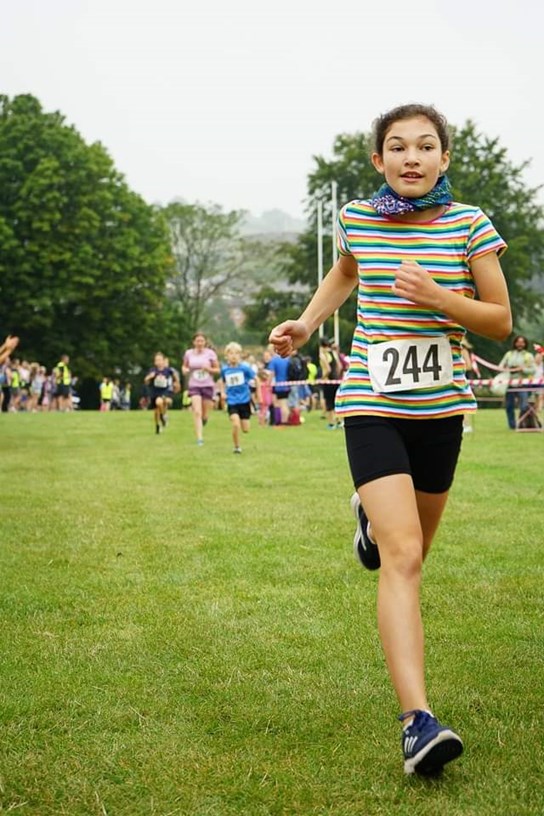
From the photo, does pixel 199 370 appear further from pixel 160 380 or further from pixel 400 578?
pixel 400 578

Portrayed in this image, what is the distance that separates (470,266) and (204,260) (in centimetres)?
7437

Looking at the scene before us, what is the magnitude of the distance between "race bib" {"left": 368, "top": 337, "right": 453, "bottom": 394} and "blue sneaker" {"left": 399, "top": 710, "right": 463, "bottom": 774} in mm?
1091

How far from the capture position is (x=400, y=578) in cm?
392

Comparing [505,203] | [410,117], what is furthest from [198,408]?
[505,203]

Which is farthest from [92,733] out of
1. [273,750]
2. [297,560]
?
[297,560]

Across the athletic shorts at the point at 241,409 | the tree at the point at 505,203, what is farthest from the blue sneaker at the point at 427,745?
the tree at the point at 505,203

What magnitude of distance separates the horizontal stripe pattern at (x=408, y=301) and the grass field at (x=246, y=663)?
1.16m

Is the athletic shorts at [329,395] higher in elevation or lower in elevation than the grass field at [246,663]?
higher

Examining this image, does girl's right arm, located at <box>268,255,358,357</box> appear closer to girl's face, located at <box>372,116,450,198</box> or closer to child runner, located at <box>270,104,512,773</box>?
child runner, located at <box>270,104,512,773</box>

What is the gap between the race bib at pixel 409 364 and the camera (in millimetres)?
4043

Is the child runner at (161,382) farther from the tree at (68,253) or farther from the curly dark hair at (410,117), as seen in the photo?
the tree at (68,253)

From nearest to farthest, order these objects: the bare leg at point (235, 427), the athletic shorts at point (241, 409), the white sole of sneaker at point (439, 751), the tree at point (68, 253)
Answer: the white sole of sneaker at point (439, 751) < the bare leg at point (235, 427) < the athletic shorts at point (241, 409) < the tree at point (68, 253)

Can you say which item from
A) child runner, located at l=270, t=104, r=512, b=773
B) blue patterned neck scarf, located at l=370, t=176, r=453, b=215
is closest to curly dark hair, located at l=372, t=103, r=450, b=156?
child runner, located at l=270, t=104, r=512, b=773

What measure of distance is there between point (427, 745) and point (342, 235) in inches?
→ 71.6
